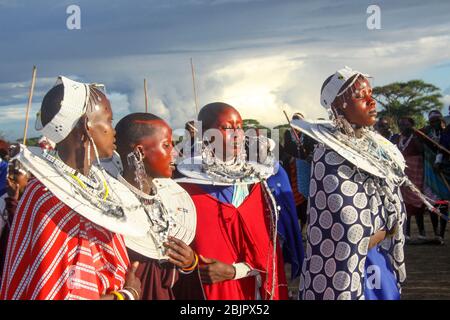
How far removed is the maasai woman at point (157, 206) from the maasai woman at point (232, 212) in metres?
0.42

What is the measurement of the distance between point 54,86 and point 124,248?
32.3 inches

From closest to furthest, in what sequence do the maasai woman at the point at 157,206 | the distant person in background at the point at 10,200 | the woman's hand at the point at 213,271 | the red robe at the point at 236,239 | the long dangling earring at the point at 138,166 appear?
the maasai woman at the point at 157,206 < the long dangling earring at the point at 138,166 < the woman's hand at the point at 213,271 < the red robe at the point at 236,239 < the distant person in background at the point at 10,200

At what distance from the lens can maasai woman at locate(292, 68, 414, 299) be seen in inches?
197

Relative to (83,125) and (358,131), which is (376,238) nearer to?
(358,131)

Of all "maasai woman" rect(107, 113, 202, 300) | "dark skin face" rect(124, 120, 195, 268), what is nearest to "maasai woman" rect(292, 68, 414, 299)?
"maasai woman" rect(107, 113, 202, 300)

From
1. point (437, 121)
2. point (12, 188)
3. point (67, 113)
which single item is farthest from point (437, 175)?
point (67, 113)

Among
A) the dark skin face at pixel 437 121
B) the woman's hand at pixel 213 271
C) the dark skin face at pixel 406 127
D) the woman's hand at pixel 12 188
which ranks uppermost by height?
the dark skin face at pixel 437 121

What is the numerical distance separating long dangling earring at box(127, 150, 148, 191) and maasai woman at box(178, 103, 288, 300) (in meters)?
0.73

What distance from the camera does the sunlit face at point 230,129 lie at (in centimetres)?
487

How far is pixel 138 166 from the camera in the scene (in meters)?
4.10

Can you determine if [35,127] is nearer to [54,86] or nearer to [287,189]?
[54,86]

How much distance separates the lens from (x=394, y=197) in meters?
5.13

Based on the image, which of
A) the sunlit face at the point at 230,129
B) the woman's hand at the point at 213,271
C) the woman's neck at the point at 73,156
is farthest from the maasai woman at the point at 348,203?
Result: the woman's neck at the point at 73,156

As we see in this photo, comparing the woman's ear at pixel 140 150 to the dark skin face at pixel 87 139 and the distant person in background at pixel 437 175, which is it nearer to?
the dark skin face at pixel 87 139
